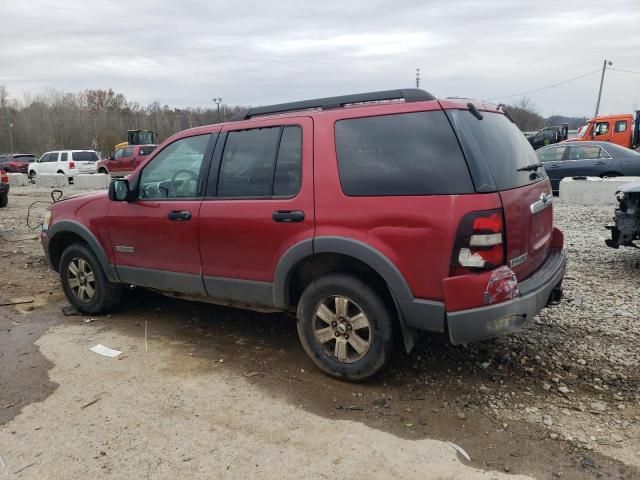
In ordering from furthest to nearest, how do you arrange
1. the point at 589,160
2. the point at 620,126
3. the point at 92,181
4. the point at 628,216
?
the point at 620,126
the point at 92,181
the point at 589,160
the point at 628,216

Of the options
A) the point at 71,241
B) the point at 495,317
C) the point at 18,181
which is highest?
the point at 71,241

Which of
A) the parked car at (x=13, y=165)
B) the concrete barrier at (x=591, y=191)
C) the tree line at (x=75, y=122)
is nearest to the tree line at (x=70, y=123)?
the tree line at (x=75, y=122)

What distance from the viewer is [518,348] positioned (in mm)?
3916

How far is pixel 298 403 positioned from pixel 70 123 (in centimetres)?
7438

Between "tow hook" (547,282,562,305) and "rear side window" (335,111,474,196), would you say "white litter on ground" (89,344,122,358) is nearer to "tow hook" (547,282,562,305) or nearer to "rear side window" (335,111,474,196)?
"rear side window" (335,111,474,196)

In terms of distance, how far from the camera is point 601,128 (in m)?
21.0

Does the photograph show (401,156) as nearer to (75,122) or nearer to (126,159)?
(126,159)

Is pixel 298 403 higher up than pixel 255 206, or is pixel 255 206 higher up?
pixel 255 206

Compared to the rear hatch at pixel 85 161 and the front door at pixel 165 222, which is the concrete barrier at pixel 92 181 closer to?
the rear hatch at pixel 85 161

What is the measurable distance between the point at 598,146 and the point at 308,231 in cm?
1167

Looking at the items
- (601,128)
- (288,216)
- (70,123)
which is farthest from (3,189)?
(70,123)

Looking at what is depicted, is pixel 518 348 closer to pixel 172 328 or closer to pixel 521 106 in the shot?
pixel 172 328

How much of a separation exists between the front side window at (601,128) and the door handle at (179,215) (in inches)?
853

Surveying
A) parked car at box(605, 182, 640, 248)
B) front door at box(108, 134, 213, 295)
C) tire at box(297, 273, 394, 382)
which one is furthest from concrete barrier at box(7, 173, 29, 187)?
parked car at box(605, 182, 640, 248)
